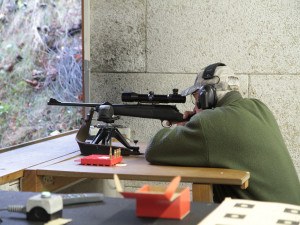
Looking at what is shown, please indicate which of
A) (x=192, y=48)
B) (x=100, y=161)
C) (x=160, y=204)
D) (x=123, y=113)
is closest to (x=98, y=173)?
(x=100, y=161)

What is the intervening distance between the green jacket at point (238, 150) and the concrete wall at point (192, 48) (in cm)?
129

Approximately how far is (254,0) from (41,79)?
1.72 m

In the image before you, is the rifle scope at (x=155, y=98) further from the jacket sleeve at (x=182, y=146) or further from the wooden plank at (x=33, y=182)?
Result: the wooden plank at (x=33, y=182)

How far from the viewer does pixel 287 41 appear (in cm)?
388

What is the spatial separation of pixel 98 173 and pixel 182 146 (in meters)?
0.46

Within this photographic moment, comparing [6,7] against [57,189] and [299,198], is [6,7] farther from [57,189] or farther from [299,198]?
[299,198]

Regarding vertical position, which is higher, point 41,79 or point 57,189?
point 41,79

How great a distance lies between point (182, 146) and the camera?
2656mm

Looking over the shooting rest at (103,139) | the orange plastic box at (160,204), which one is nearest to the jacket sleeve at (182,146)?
the shooting rest at (103,139)

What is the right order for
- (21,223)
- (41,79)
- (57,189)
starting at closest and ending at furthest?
(21,223)
(57,189)
(41,79)

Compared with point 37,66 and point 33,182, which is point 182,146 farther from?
point 37,66

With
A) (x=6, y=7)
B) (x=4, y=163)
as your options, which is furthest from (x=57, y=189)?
(x=6, y=7)

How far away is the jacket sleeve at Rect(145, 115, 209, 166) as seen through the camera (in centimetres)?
262

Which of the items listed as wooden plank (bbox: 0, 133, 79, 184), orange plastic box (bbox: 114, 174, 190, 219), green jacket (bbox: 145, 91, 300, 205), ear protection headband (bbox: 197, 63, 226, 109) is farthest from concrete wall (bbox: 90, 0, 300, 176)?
orange plastic box (bbox: 114, 174, 190, 219)
